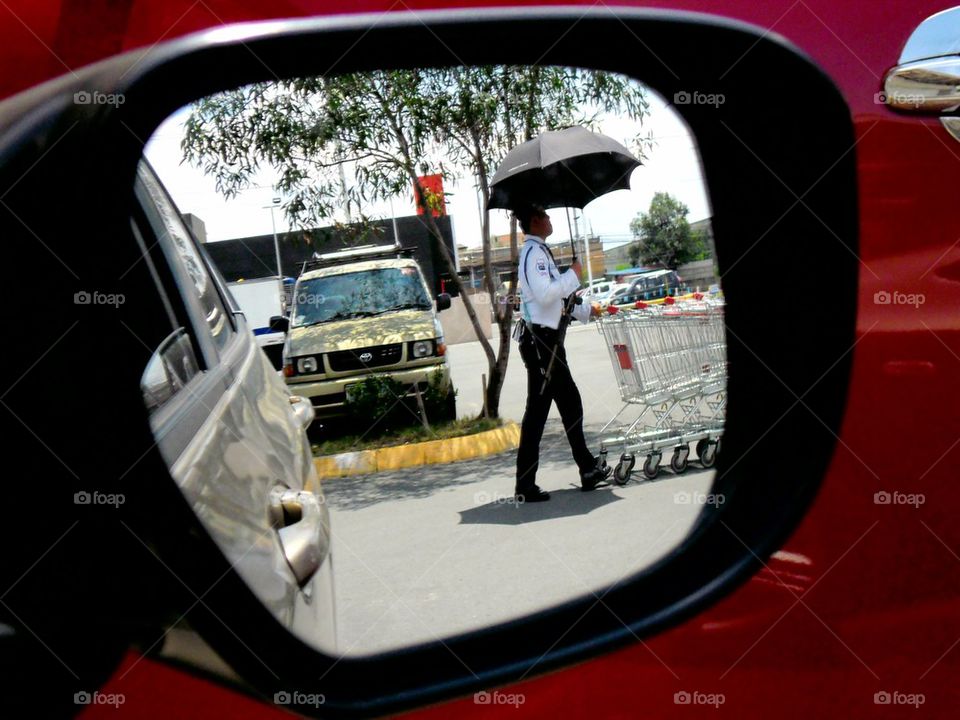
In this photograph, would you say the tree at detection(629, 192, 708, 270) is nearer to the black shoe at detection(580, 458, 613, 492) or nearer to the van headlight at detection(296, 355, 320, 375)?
the black shoe at detection(580, 458, 613, 492)

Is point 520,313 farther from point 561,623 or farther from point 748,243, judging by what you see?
point 561,623

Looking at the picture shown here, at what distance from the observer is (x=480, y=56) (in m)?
1.24

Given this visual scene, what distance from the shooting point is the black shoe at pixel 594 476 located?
5.75 ft

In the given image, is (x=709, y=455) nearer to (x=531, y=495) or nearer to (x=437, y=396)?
(x=531, y=495)

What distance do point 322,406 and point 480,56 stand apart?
71 centimetres

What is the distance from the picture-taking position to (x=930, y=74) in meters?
1.36

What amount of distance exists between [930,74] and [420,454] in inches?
42.1

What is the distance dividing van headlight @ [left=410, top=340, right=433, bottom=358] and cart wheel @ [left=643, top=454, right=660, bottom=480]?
522mm

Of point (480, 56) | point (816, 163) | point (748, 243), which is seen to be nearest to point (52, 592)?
point (480, 56)

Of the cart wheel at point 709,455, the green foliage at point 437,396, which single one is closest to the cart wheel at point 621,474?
the cart wheel at point 709,455

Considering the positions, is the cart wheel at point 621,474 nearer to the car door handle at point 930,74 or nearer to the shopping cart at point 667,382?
the shopping cart at point 667,382

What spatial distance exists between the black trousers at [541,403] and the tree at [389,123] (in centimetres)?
8


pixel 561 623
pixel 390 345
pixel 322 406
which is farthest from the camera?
pixel 390 345

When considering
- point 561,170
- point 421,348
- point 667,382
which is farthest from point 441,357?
point 667,382
